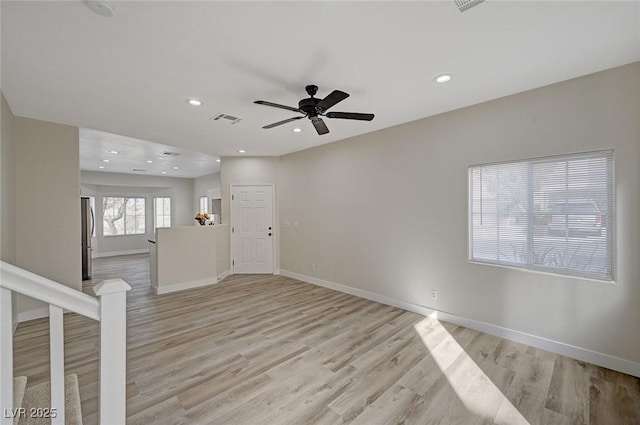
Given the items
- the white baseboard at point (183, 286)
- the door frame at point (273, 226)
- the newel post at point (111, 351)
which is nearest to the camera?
the newel post at point (111, 351)

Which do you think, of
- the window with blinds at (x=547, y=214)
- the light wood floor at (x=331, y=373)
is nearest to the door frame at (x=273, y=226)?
the light wood floor at (x=331, y=373)

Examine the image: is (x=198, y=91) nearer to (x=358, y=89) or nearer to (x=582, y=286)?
(x=358, y=89)

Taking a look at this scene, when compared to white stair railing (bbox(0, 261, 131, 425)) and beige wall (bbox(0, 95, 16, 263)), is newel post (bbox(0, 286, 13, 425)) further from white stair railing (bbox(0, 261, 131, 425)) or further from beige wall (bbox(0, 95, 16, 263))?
beige wall (bbox(0, 95, 16, 263))

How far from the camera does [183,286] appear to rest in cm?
512

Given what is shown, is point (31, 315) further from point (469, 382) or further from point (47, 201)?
point (469, 382)

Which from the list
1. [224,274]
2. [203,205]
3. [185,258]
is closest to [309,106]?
[185,258]

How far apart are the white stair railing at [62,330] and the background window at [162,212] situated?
10291 millimetres

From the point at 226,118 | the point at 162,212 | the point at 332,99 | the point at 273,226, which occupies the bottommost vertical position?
the point at 273,226

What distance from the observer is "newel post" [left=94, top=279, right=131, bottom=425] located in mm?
1109

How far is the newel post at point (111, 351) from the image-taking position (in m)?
1.11

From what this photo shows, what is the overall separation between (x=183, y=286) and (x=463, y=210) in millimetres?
4885

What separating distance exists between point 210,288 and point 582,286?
5.31m

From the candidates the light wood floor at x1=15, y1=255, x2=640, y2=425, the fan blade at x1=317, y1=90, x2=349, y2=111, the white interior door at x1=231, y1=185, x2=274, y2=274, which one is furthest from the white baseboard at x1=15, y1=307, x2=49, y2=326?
the fan blade at x1=317, y1=90, x2=349, y2=111

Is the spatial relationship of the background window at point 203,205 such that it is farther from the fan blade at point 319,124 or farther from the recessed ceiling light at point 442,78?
the recessed ceiling light at point 442,78
